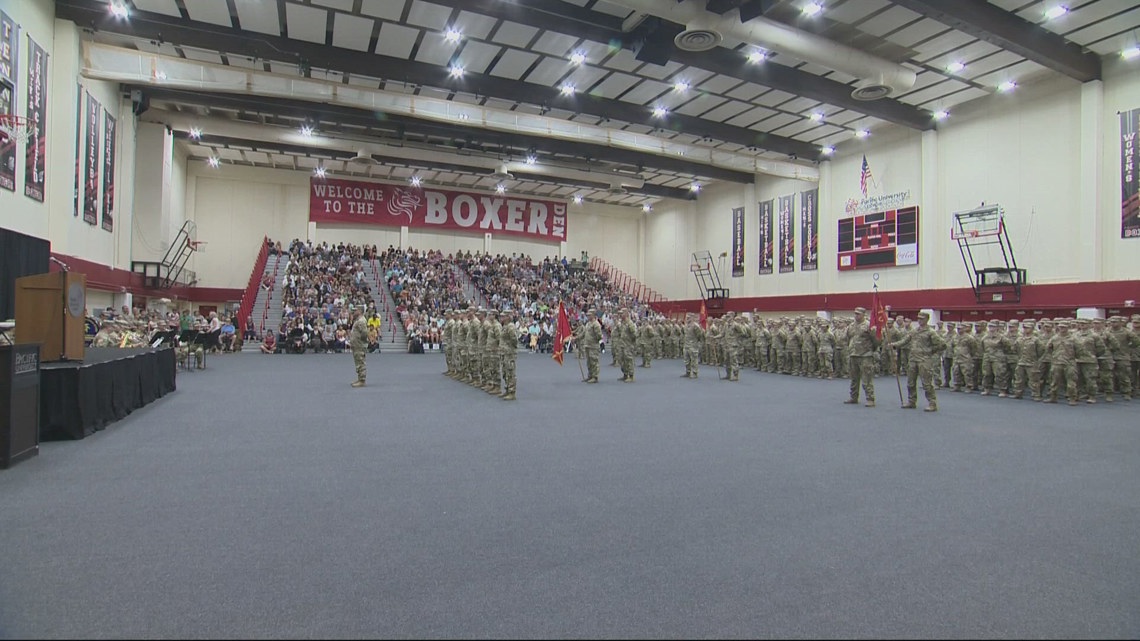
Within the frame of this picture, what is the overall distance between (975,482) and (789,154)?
62.9 ft

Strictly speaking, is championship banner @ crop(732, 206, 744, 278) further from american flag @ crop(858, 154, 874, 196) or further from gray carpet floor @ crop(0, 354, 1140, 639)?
gray carpet floor @ crop(0, 354, 1140, 639)

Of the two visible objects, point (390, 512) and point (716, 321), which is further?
point (716, 321)

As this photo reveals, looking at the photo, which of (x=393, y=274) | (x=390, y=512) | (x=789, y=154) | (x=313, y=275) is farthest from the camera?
(x=393, y=274)

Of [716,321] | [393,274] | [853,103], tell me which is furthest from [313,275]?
[853,103]

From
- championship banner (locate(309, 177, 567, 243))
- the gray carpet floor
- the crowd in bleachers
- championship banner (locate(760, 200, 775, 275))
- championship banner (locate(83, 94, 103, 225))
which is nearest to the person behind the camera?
the gray carpet floor

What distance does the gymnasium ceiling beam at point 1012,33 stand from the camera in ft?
38.2

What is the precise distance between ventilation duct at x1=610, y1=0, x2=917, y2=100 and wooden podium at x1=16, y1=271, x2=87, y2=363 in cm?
1009

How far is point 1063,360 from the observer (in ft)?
Answer: 34.8

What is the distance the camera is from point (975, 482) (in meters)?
5.02

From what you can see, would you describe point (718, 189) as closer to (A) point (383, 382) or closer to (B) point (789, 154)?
(B) point (789, 154)

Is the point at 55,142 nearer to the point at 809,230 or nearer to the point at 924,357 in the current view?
the point at 924,357

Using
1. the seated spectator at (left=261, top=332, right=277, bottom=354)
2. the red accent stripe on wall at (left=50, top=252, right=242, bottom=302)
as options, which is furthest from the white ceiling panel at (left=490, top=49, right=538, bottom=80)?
the seated spectator at (left=261, top=332, right=277, bottom=354)

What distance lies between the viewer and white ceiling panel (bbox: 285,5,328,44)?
12.9 metres

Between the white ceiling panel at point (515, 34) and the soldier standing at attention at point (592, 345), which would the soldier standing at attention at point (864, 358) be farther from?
the white ceiling panel at point (515, 34)
